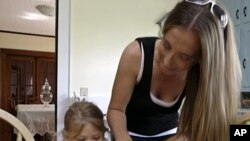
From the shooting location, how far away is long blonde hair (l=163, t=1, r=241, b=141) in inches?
30.1

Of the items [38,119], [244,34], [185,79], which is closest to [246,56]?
[244,34]

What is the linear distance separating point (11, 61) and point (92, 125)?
A: 5735 millimetres

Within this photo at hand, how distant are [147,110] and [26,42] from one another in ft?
19.4

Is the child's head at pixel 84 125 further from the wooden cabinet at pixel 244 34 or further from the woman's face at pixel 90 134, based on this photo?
the wooden cabinet at pixel 244 34

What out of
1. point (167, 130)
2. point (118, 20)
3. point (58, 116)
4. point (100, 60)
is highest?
point (118, 20)

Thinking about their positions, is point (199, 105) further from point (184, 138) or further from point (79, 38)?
point (79, 38)

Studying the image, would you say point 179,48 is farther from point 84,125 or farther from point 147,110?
point 84,125

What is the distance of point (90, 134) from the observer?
1046 millimetres

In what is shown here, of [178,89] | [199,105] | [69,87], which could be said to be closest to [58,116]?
[69,87]

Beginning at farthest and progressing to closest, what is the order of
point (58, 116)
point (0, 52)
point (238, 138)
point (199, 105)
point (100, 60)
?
point (0, 52) → point (100, 60) → point (58, 116) → point (199, 105) → point (238, 138)

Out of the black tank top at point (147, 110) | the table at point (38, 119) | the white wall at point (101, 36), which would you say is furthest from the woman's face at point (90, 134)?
the table at point (38, 119)

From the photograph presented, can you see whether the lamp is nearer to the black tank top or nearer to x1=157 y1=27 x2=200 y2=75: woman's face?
the black tank top

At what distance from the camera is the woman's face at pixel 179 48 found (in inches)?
29.8

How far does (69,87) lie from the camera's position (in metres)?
2.36
